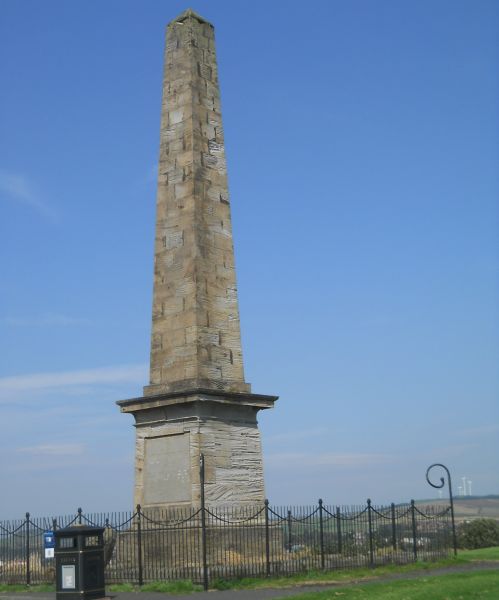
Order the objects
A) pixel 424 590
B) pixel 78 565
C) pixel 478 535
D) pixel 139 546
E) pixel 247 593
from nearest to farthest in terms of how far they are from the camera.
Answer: pixel 424 590
pixel 78 565
pixel 247 593
pixel 139 546
pixel 478 535

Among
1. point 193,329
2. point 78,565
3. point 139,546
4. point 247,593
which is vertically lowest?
point 247,593

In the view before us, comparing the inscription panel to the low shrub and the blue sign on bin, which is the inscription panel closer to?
the blue sign on bin

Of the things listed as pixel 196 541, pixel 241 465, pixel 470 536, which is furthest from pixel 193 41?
pixel 470 536

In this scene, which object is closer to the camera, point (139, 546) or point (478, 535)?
point (139, 546)

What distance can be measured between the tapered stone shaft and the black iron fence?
2914 mm

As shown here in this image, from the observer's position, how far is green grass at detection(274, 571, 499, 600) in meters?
13.7

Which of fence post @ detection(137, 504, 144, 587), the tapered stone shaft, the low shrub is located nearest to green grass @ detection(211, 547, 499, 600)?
fence post @ detection(137, 504, 144, 587)

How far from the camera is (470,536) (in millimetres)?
28906

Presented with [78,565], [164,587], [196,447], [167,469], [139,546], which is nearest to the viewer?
[78,565]

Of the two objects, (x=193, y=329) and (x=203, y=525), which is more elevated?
(x=193, y=329)

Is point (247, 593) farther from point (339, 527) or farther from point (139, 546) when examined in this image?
point (339, 527)

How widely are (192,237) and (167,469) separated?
511 centimetres

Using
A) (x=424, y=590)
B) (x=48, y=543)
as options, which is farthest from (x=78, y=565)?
(x=424, y=590)

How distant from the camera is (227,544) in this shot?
1753cm
